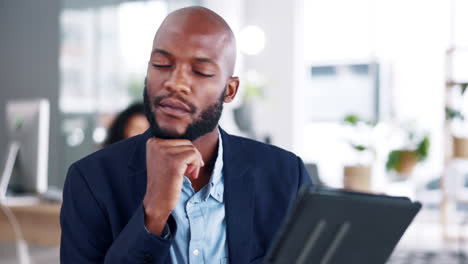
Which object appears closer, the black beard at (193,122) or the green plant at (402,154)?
the black beard at (193,122)

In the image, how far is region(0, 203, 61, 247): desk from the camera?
9.59ft

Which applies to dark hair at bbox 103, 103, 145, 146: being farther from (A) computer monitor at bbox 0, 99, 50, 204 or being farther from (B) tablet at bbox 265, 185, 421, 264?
(B) tablet at bbox 265, 185, 421, 264

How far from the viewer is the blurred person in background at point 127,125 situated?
2562 millimetres

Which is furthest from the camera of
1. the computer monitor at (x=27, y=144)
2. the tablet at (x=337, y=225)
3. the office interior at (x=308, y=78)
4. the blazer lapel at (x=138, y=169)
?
the office interior at (x=308, y=78)

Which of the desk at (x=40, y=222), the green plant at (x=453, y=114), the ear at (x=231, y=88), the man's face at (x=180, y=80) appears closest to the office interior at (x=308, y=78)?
the green plant at (x=453, y=114)

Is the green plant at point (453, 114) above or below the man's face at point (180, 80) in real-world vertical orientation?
below

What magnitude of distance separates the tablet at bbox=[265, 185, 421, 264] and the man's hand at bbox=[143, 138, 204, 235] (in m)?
0.24

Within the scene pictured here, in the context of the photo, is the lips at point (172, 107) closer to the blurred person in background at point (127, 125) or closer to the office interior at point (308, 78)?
the blurred person in background at point (127, 125)

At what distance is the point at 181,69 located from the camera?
948 mm

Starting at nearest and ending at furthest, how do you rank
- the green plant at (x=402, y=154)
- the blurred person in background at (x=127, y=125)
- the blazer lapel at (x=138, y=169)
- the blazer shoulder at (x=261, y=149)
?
the blazer lapel at (x=138, y=169) < the blazer shoulder at (x=261, y=149) < the blurred person in background at (x=127, y=125) < the green plant at (x=402, y=154)

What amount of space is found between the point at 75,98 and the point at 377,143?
3.40m

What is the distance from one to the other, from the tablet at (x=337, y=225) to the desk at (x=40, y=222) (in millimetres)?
2402

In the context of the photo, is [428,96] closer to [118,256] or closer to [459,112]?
[459,112]

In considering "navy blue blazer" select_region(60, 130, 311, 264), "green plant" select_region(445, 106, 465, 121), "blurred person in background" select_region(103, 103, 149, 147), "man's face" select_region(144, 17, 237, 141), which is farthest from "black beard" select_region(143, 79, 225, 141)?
"green plant" select_region(445, 106, 465, 121)
